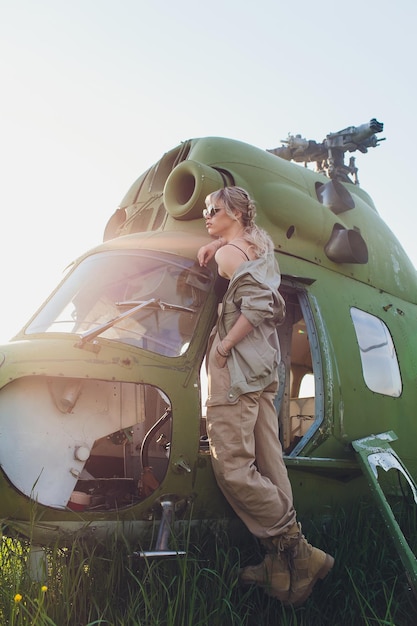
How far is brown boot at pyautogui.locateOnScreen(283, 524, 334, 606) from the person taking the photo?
3.03m

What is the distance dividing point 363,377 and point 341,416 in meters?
0.45

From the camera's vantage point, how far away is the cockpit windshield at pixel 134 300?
11.4 feet

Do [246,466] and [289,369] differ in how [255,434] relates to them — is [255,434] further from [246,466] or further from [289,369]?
[289,369]

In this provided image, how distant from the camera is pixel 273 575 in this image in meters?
3.04

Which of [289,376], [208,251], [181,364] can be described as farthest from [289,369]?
[181,364]

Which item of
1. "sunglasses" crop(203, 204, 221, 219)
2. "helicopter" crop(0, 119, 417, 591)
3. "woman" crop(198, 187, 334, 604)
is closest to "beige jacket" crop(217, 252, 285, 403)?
"woman" crop(198, 187, 334, 604)

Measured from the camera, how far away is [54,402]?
307 centimetres

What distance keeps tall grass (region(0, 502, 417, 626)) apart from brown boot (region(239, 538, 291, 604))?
61 millimetres

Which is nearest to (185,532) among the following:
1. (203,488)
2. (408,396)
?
(203,488)

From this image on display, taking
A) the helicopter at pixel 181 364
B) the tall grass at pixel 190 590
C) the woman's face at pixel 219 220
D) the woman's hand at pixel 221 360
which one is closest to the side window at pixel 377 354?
the helicopter at pixel 181 364

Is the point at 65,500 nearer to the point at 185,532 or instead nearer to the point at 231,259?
the point at 185,532

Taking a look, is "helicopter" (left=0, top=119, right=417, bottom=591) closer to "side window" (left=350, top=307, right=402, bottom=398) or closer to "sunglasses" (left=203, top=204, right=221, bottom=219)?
"side window" (left=350, top=307, right=402, bottom=398)

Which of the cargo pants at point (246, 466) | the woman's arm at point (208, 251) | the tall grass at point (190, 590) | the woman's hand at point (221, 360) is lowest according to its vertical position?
the tall grass at point (190, 590)

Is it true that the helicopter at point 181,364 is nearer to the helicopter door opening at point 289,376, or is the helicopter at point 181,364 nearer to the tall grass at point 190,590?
the helicopter door opening at point 289,376
